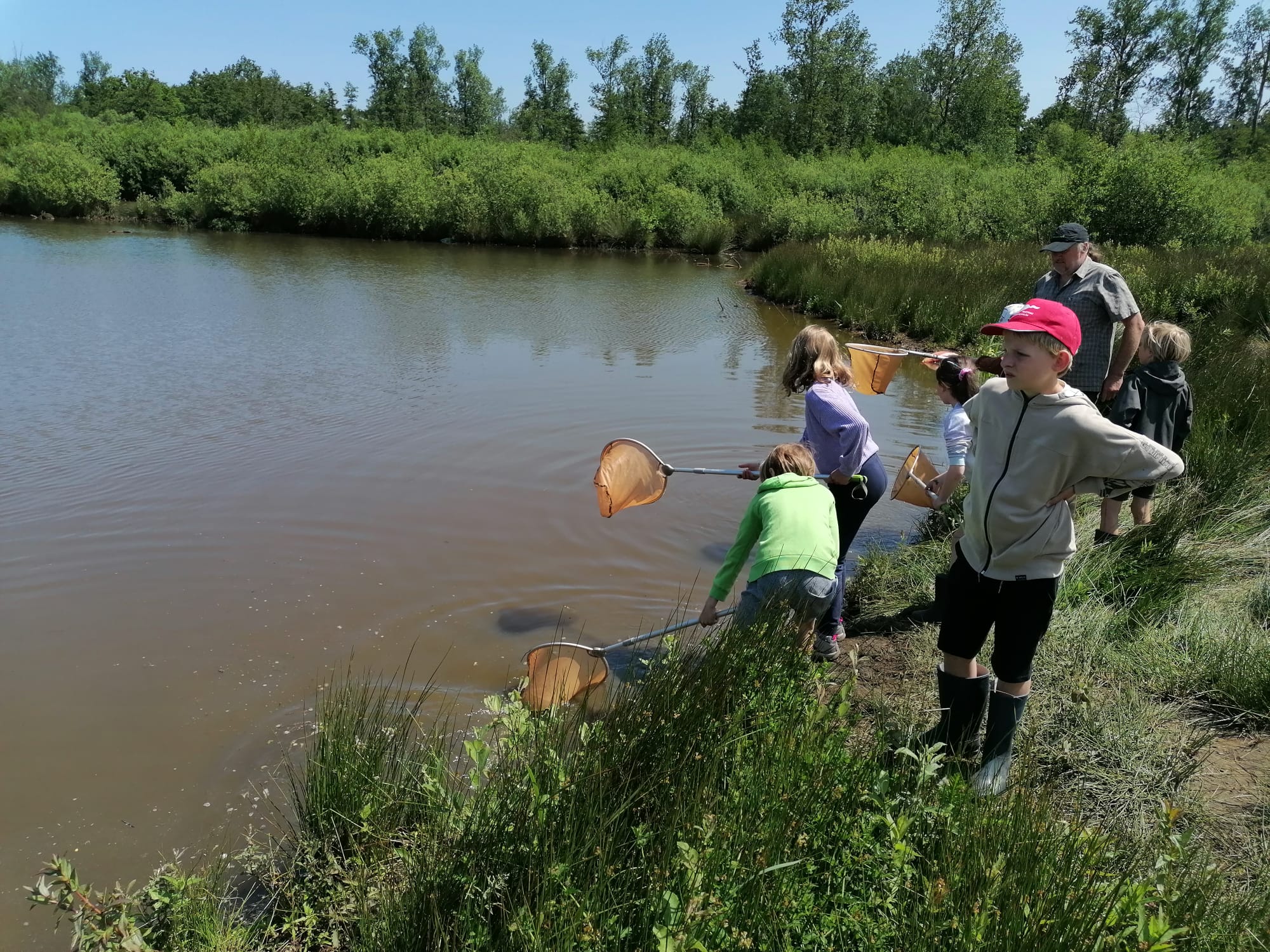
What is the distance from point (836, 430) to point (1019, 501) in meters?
1.73

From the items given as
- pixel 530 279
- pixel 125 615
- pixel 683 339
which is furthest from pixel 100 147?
pixel 125 615

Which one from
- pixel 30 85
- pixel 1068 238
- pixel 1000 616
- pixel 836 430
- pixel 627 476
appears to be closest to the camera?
pixel 1000 616

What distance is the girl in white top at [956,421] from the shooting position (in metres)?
5.12

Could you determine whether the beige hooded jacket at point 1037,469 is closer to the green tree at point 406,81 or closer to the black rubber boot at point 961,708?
the black rubber boot at point 961,708

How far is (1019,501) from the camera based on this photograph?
9.96ft

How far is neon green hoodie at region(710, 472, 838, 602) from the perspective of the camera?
12.8ft

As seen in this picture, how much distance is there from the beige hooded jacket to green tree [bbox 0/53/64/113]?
82.0 m

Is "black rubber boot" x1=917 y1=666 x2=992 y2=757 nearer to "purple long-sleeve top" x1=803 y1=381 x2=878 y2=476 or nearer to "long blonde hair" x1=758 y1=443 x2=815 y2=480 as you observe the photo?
"long blonde hair" x1=758 y1=443 x2=815 y2=480

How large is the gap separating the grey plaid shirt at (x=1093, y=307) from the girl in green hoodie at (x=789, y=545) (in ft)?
7.93

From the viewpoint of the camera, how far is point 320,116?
71.4m

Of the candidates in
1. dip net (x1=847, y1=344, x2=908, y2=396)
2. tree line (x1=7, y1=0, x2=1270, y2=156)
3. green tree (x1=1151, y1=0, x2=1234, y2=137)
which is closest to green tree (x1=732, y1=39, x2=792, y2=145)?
tree line (x1=7, y1=0, x2=1270, y2=156)

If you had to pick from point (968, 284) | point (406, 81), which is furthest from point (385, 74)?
point (968, 284)

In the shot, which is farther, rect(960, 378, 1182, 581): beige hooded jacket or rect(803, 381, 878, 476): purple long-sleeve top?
rect(803, 381, 878, 476): purple long-sleeve top

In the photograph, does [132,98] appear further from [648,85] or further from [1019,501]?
[1019,501]
